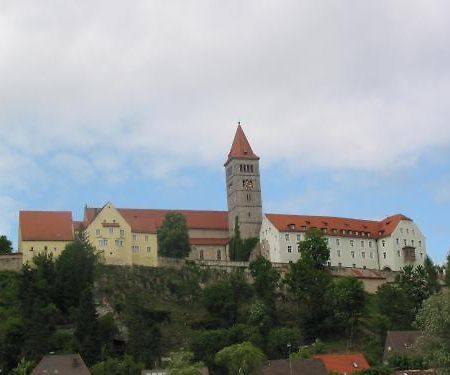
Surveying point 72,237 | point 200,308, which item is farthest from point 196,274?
point 72,237

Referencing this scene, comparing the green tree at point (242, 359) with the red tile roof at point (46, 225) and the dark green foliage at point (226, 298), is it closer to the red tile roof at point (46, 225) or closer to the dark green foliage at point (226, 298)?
the dark green foliage at point (226, 298)

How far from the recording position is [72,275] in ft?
355

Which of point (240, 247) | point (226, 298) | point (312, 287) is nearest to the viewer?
point (226, 298)

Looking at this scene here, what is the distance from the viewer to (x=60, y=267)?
108688mm

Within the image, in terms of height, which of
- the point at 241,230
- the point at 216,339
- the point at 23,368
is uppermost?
the point at 241,230

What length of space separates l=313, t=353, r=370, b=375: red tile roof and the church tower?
164ft

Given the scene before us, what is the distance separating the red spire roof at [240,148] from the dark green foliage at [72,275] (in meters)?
48.8

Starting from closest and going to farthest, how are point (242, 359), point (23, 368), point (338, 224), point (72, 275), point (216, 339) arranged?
1. point (23, 368)
2. point (242, 359)
3. point (216, 339)
4. point (72, 275)
5. point (338, 224)

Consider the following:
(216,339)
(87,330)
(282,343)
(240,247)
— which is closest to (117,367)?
(87,330)

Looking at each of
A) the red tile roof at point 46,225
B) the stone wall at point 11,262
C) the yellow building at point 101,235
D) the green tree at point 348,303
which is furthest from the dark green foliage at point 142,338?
the green tree at point 348,303

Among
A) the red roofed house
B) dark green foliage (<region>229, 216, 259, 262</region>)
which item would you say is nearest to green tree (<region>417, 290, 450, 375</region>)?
the red roofed house

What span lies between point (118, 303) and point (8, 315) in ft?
48.7

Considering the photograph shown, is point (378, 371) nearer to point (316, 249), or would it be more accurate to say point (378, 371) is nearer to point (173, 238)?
point (316, 249)

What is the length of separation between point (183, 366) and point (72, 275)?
27162 mm
